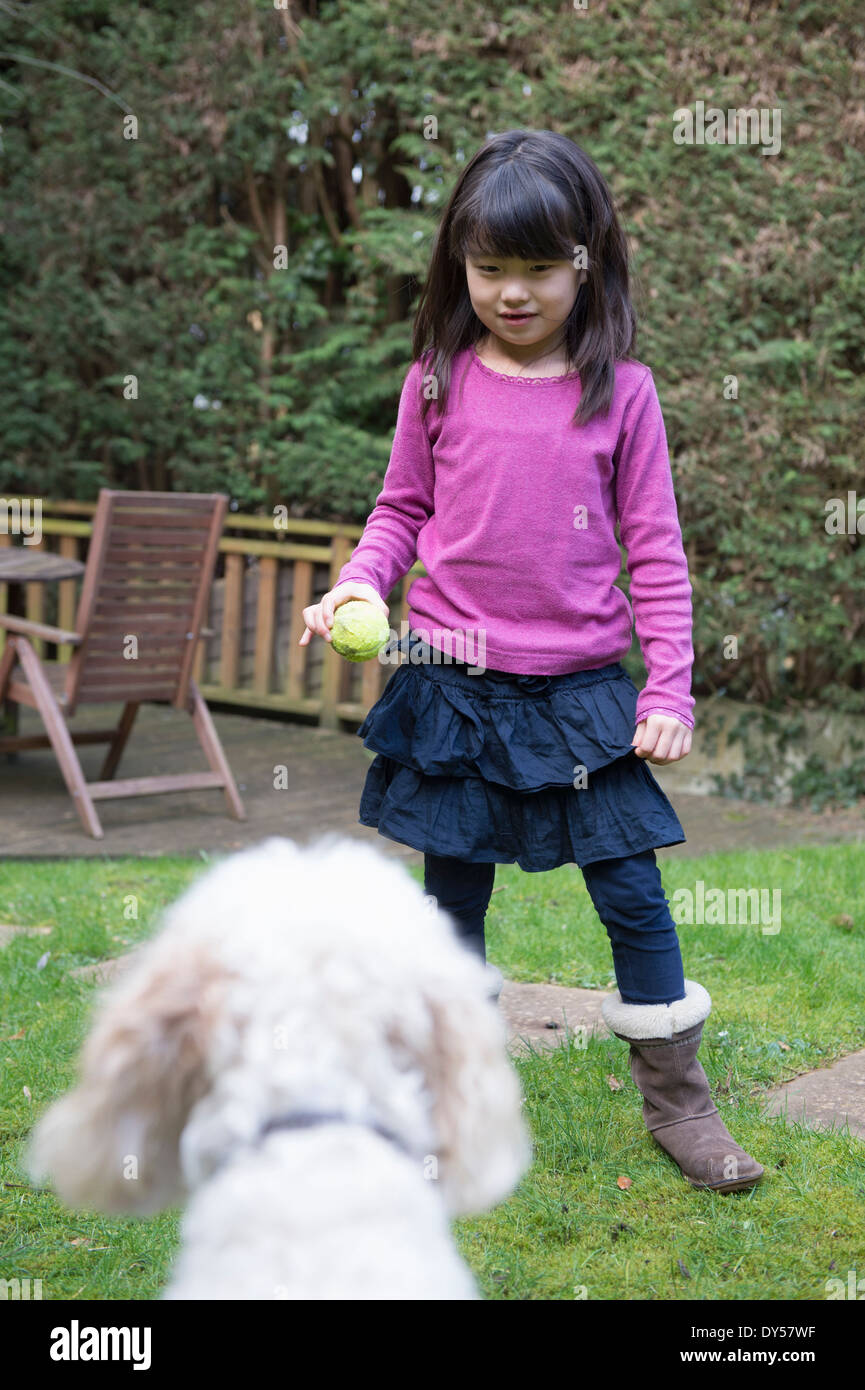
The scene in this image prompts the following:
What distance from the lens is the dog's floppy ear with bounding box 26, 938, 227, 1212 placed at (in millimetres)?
1217

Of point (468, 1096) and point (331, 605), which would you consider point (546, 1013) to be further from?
A: point (468, 1096)

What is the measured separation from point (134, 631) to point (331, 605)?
3.17 metres

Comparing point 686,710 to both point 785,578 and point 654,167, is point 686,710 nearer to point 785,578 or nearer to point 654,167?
point 785,578

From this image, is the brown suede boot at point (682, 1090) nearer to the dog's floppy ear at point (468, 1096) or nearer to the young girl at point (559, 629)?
the young girl at point (559, 629)

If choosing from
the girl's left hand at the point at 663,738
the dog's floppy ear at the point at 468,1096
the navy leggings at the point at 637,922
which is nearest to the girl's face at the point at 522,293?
the girl's left hand at the point at 663,738

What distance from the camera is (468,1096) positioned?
126 cm

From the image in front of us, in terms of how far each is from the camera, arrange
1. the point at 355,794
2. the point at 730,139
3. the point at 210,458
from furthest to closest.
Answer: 1. the point at 210,458
2. the point at 355,794
3. the point at 730,139

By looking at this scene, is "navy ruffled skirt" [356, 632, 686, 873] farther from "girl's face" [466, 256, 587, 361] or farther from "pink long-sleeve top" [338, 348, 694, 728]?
"girl's face" [466, 256, 587, 361]

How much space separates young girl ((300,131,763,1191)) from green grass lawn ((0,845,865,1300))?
146 millimetres

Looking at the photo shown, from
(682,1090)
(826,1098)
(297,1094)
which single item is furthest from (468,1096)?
(826,1098)

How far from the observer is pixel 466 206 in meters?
2.27

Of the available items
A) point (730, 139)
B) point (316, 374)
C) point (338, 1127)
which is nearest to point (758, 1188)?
point (338, 1127)

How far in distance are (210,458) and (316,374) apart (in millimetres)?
836
